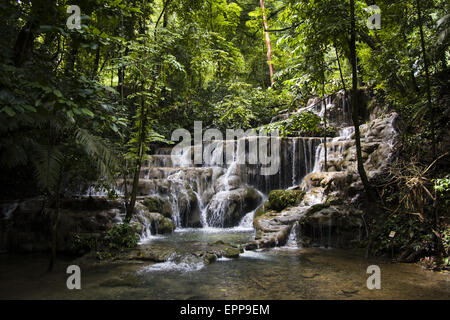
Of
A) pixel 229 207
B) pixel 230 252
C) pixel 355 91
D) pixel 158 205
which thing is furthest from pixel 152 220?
pixel 355 91

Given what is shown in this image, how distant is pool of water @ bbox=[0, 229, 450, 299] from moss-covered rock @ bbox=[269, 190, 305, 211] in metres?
2.97

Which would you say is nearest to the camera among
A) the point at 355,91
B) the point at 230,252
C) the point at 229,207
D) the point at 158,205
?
the point at 230,252

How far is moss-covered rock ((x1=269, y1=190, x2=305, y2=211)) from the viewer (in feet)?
31.2

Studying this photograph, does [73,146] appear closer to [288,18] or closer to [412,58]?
[288,18]

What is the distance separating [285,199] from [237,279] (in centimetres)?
507

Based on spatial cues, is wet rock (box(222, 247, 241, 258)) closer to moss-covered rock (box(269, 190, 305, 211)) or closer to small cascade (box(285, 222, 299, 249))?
small cascade (box(285, 222, 299, 249))

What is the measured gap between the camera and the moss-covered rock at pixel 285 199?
9.52m

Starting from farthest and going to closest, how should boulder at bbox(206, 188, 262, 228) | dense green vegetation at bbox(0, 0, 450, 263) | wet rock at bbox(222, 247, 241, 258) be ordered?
boulder at bbox(206, 188, 262, 228), wet rock at bbox(222, 247, 241, 258), dense green vegetation at bbox(0, 0, 450, 263)

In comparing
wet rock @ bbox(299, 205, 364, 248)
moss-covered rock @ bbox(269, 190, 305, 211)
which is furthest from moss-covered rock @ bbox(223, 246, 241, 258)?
moss-covered rock @ bbox(269, 190, 305, 211)

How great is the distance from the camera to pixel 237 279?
492 cm

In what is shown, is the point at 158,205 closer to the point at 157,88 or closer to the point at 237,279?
the point at 157,88
